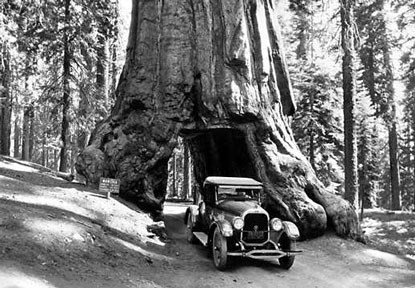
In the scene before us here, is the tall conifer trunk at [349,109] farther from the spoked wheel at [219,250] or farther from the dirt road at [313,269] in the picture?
the spoked wheel at [219,250]

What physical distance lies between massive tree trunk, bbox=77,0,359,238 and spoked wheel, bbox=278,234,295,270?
2352mm

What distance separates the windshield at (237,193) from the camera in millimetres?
10133

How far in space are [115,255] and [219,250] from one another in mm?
2306

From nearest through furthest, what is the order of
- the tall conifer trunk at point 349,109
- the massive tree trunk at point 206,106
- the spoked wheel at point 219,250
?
the spoked wheel at point 219,250 < the massive tree trunk at point 206,106 < the tall conifer trunk at point 349,109

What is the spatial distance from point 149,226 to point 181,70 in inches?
219

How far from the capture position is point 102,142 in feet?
43.8

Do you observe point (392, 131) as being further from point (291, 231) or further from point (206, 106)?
point (291, 231)

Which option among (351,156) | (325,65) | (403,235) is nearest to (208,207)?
(351,156)

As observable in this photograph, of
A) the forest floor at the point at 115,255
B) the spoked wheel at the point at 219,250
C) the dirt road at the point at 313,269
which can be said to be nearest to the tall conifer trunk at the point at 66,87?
the forest floor at the point at 115,255

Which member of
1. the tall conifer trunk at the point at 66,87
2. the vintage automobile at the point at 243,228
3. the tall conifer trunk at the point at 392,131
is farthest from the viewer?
the tall conifer trunk at the point at 392,131

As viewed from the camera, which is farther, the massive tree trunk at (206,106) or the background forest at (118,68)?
the background forest at (118,68)

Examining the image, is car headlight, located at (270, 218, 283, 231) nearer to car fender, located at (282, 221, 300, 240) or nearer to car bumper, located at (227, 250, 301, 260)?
car fender, located at (282, 221, 300, 240)

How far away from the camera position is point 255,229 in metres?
9.08

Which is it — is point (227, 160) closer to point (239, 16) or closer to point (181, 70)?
point (181, 70)
